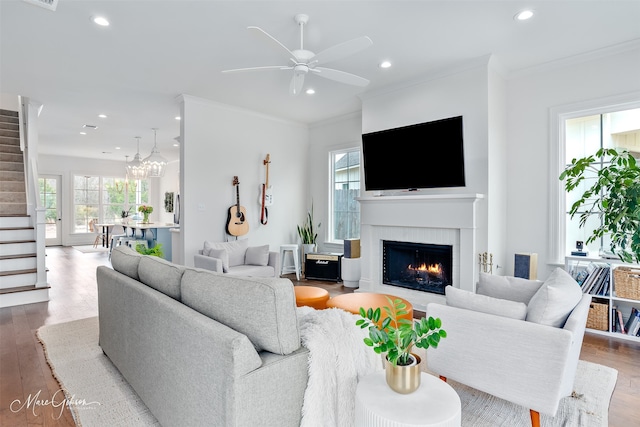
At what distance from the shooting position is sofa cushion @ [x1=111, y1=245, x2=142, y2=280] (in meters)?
2.43

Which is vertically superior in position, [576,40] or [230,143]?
[576,40]

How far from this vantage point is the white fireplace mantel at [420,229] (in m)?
3.70

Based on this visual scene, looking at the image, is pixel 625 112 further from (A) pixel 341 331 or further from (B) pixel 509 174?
(A) pixel 341 331

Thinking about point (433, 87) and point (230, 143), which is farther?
point (230, 143)

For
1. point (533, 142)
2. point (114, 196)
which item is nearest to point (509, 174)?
point (533, 142)

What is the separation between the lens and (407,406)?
1282 millimetres

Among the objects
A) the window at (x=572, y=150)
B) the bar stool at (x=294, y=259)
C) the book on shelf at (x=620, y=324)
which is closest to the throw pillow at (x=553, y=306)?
the book on shelf at (x=620, y=324)

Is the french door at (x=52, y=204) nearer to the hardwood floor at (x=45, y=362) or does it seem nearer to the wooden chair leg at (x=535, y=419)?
the hardwood floor at (x=45, y=362)

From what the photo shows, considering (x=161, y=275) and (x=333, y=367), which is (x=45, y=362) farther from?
(x=333, y=367)

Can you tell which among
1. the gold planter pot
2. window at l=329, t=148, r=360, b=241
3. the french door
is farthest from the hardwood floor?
the french door

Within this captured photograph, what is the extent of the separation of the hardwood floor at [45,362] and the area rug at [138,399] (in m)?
0.06

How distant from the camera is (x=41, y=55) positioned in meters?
3.55

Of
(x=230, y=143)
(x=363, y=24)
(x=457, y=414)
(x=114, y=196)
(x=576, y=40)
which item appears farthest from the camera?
(x=114, y=196)

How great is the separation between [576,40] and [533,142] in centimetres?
104
